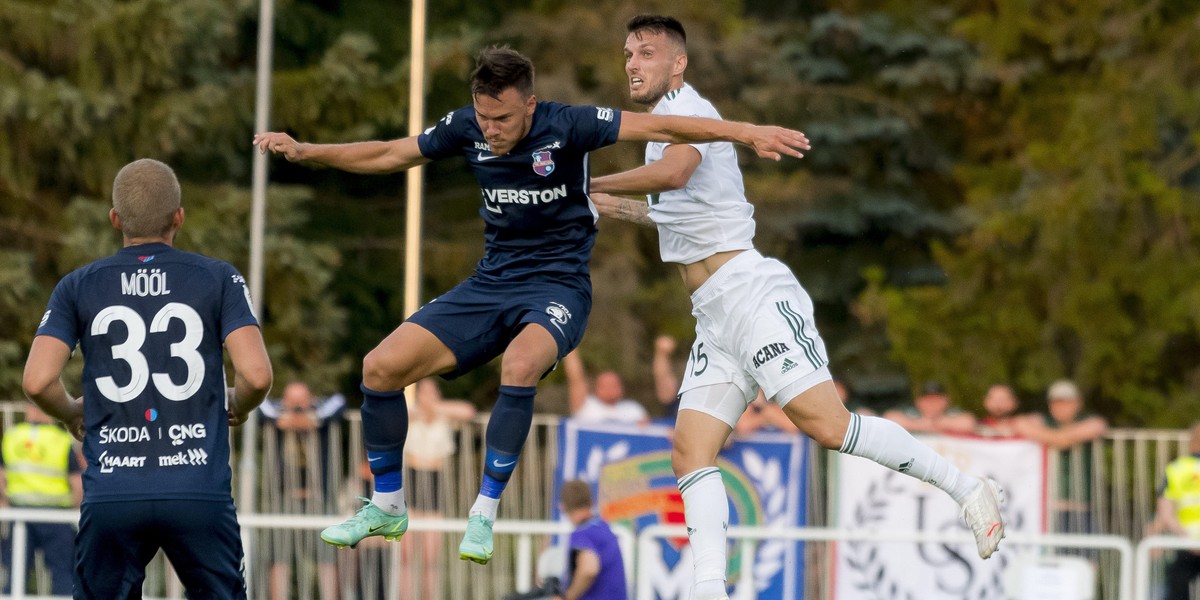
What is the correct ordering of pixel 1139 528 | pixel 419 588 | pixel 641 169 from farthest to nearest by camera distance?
pixel 1139 528 < pixel 419 588 < pixel 641 169

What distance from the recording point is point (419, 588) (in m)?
12.0

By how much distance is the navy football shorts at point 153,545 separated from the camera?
6.15 m

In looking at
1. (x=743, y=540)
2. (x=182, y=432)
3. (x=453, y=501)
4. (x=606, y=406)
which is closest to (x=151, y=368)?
(x=182, y=432)

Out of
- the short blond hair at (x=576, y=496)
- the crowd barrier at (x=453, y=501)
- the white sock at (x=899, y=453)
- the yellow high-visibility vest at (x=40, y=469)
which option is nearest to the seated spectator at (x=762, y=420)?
the crowd barrier at (x=453, y=501)

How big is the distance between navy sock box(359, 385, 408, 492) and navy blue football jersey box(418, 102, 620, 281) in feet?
2.24

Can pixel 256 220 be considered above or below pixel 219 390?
above

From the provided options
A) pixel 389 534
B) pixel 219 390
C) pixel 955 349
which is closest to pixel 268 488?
pixel 389 534

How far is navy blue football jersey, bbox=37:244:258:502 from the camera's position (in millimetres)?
6180

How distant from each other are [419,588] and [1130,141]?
14.3 metres

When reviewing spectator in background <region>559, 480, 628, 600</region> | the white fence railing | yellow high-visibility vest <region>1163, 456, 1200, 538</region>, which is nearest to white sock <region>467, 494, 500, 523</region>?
spectator in background <region>559, 480, 628, 600</region>

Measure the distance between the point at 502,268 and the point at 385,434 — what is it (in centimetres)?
86

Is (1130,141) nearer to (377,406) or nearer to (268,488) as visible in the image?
(268,488)

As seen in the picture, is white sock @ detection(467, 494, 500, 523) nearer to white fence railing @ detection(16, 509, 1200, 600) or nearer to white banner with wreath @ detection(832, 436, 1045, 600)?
white fence railing @ detection(16, 509, 1200, 600)

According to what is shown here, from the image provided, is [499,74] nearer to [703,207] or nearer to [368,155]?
[368,155]
